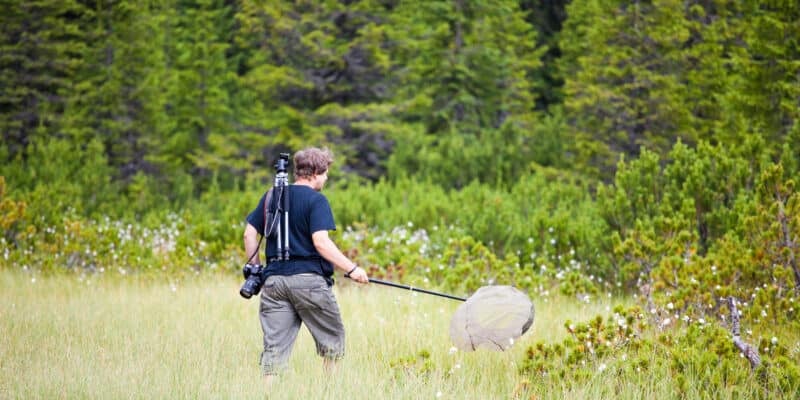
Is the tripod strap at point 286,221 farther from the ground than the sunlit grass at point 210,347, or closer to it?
farther from the ground

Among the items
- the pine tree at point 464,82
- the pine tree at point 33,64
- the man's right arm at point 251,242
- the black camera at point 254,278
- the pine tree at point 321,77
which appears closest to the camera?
the black camera at point 254,278

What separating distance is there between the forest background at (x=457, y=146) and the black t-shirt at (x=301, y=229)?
5.99ft

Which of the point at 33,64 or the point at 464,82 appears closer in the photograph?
the point at 33,64

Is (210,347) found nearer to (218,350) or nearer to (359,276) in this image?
(218,350)

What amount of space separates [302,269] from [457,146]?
17442 millimetres

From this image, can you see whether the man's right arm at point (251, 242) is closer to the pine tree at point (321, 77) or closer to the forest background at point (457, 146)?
the forest background at point (457, 146)

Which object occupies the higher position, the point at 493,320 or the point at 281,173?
the point at 281,173

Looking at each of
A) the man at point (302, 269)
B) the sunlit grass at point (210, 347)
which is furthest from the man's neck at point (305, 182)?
the sunlit grass at point (210, 347)

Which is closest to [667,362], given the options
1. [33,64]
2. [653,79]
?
[653,79]

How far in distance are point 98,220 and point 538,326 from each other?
10.6m

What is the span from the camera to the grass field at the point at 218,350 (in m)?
5.49

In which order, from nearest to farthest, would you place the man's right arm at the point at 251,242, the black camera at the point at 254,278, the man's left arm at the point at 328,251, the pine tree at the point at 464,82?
1. the man's left arm at the point at 328,251
2. the black camera at the point at 254,278
3. the man's right arm at the point at 251,242
4. the pine tree at the point at 464,82

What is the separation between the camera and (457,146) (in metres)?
22.7

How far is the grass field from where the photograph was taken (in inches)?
216
